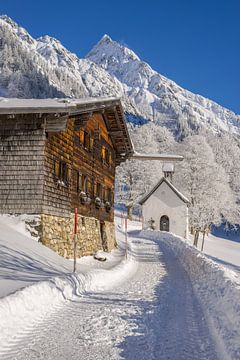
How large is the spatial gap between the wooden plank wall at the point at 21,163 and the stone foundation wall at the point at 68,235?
1048 millimetres

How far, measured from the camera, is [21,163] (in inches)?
682

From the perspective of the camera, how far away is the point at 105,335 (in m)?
7.32

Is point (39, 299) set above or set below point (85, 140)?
below

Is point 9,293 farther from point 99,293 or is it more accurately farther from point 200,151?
point 200,151

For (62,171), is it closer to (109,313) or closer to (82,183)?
(82,183)

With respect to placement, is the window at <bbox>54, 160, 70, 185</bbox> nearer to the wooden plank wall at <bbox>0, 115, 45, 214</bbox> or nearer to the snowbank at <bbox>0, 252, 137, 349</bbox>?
the wooden plank wall at <bbox>0, 115, 45, 214</bbox>

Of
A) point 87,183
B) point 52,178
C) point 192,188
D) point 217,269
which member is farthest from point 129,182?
point 217,269

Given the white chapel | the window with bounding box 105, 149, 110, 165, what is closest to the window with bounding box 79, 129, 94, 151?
the window with bounding box 105, 149, 110, 165

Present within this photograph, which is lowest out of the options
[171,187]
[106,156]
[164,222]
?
[164,222]

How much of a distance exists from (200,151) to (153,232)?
38.6ft

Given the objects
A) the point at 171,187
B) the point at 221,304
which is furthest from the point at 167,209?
the point at 221,304

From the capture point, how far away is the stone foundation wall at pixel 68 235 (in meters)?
17.3

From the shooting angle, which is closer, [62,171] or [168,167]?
[62,171]

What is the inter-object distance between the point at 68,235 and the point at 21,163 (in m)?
4.23
